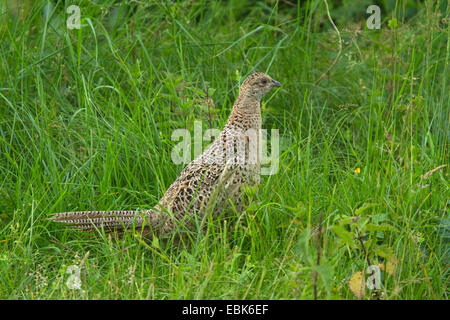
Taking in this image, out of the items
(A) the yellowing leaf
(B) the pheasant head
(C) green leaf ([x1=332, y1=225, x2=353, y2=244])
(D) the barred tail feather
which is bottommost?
(A) the yellowing leaf

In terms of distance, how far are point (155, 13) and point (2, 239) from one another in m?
2.65

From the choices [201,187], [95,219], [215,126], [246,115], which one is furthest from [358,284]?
[215,126]

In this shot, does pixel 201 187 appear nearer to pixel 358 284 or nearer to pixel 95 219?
pixel 95 219

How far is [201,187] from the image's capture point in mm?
4180

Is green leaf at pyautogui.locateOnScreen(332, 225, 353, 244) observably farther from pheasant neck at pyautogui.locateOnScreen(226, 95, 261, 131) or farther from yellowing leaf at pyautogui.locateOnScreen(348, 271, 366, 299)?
pheasant neck at pyautogui.locateOnScreen(226, 95, 261, 131)

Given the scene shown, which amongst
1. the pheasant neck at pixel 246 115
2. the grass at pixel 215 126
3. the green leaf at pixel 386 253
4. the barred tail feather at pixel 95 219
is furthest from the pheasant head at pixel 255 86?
the green leaf at pixel 386 253

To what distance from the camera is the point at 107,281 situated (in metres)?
3.48

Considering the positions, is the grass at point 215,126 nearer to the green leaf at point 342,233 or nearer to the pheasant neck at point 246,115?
the green leaf at point 342,233

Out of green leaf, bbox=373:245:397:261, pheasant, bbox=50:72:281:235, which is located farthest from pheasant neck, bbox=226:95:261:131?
green leaf, bbox=373:245:397:261

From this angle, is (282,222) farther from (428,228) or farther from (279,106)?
(279,106)

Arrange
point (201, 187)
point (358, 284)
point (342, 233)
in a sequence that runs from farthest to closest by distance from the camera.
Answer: point (201, 187), point (358, 284), point (342, 233)

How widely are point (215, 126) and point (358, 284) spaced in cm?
190

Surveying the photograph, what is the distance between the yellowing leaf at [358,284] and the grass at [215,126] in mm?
13

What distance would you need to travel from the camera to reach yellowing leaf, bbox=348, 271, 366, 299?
329cm
